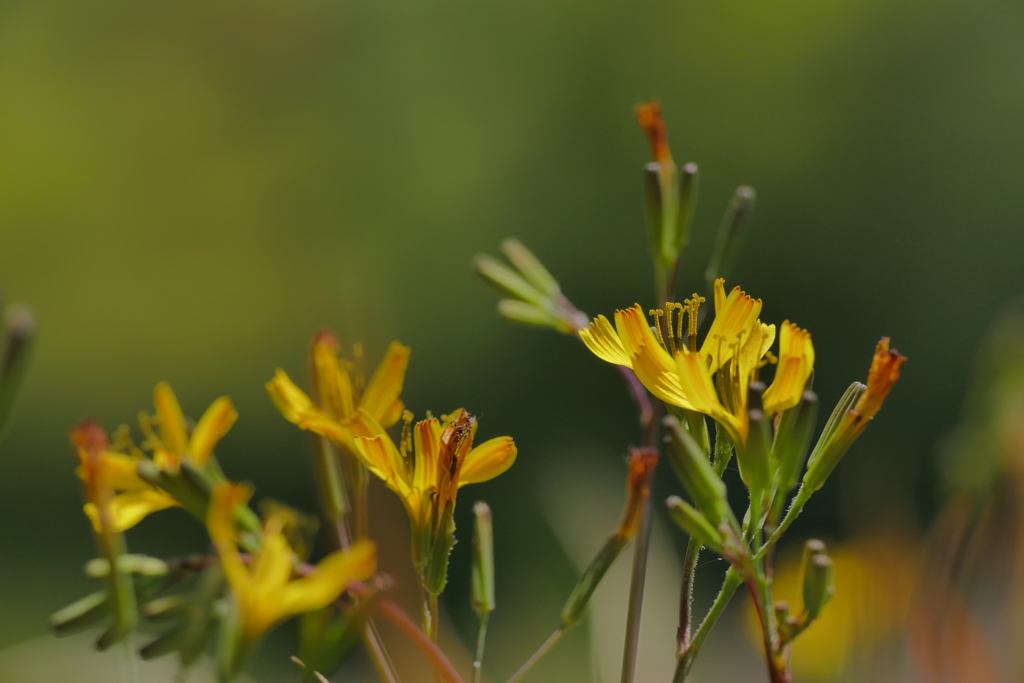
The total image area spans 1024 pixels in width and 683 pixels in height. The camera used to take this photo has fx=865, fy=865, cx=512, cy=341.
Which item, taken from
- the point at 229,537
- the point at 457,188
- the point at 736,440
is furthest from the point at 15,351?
the point at 457,188

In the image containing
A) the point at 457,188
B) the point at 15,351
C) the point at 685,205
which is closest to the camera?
the point at 15,351

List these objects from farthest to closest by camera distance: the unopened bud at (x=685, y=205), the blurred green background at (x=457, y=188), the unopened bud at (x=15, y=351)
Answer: the blurred green background at (x=457, y=188), the unopened bud at (x=685, y=205), the unopened bud at (x=15, y=351)

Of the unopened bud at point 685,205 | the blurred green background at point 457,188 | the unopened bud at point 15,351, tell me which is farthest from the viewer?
the blurred green background at point 457,188

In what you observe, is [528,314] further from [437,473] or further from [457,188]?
[457,188]

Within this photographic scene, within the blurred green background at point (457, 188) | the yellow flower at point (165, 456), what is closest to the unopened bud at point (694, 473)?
the yellow flower at point (165, 456)

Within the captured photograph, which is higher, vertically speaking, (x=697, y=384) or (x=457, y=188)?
(x=697, y=384)

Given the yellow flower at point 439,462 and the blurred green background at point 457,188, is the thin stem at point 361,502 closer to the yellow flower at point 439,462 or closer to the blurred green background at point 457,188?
the yellow flower at point 439,462

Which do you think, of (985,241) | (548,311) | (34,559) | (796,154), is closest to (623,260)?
(796,154)
